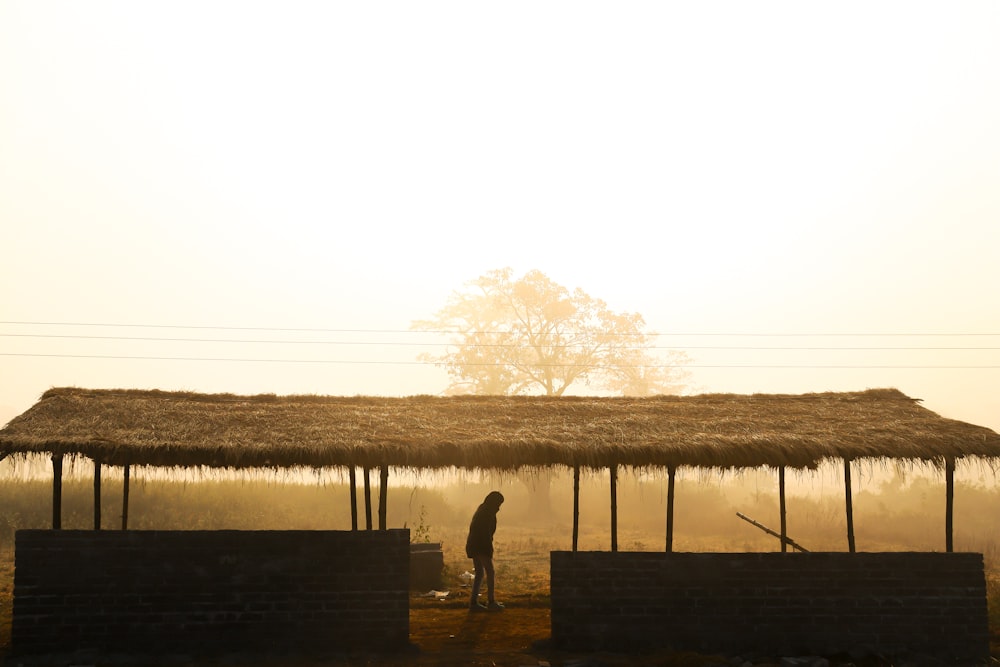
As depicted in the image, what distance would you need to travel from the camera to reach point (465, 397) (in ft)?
49.6

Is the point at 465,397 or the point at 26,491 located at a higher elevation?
the point at 465,397

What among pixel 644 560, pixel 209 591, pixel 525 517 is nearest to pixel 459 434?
pixel 644 560

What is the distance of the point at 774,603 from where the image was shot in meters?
11.7

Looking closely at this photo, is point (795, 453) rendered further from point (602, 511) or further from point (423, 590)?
point (602, 511)

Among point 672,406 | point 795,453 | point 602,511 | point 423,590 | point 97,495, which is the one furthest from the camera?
point 602,511

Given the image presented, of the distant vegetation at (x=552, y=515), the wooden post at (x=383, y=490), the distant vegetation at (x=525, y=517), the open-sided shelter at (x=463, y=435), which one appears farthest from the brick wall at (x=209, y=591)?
the distant vegetation at (x=552, y=515)

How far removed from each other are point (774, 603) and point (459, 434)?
4334 mm

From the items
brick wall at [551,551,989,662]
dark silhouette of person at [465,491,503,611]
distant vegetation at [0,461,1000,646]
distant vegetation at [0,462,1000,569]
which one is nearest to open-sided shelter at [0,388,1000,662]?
brick wall at [551,551,989,662]

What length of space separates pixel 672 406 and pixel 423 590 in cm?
575

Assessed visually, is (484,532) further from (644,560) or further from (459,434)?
(644,560)

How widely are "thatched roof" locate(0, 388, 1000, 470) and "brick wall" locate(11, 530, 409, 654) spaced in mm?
971

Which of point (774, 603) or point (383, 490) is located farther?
point (383, 490)

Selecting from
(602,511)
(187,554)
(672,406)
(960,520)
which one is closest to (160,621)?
(187,554)

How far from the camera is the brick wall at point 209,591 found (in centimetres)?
1100
